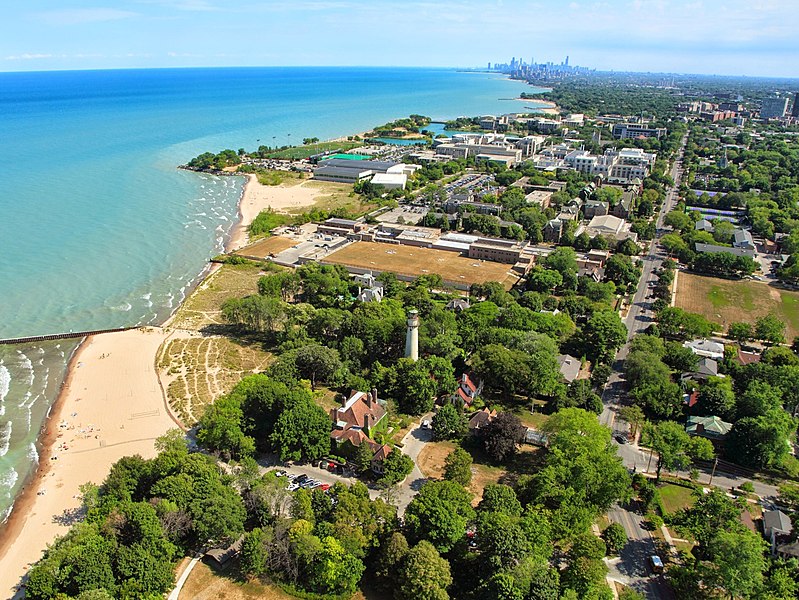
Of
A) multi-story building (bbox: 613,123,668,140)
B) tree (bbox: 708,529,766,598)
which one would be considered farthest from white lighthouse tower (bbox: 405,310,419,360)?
multi-story building (bbox: 613,123,668,140)

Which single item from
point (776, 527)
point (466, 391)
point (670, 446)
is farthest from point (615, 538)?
point (466, 391)

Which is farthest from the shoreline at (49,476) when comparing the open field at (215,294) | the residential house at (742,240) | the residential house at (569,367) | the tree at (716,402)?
the residential house at (742,240)

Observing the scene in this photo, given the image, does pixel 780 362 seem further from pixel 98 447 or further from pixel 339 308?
pixel 98 447

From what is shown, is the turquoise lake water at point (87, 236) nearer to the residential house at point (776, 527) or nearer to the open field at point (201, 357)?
the open field at point (201, 357)

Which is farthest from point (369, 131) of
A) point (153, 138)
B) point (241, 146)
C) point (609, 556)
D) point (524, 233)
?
point (609, 556)

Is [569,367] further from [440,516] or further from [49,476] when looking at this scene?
[49,476]

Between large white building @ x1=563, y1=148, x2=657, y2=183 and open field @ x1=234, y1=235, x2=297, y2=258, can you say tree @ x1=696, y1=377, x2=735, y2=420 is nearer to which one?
open field @ x1=234, y1=235, x2=297, y2=258
